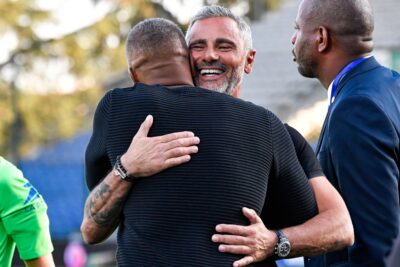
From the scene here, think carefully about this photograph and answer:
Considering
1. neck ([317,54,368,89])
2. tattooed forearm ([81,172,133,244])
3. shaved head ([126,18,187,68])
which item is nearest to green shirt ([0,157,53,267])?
tattooed forearm ([81,172,133,244])

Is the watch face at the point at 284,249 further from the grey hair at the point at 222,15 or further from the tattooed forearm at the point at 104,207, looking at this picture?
the grey hair at the point at 222,15

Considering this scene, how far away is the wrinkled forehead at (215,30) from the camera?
4266 millimetres

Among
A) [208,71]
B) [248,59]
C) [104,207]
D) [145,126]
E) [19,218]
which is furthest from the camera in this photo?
[248,59]

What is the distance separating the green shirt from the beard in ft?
2.79

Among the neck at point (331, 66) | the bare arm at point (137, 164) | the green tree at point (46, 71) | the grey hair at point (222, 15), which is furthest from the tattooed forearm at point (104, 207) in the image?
the green tree at point (46, 71)

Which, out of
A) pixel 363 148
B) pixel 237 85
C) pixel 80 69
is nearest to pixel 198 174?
pixel 363 148

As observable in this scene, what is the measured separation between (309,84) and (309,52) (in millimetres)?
14447

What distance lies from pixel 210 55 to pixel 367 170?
2.71 ft

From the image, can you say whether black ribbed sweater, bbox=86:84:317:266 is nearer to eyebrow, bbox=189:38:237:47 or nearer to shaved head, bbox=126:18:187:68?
shaved head, bbox=126:18:187:68

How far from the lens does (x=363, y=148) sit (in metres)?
3.88

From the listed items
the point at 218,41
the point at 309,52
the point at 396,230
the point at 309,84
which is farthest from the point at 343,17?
the point at 309,84

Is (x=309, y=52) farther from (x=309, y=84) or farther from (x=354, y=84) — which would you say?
(x=309, y=84)

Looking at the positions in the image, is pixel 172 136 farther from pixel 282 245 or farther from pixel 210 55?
pixel 210 55

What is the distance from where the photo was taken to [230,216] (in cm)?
336
